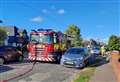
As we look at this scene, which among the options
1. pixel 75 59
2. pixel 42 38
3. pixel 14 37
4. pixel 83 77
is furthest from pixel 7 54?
pixel 14 37

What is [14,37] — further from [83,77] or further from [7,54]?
[83,77]

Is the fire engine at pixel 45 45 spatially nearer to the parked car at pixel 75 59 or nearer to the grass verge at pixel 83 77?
the parked car at pixel 75 59

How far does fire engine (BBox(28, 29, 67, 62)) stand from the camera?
27.5 m

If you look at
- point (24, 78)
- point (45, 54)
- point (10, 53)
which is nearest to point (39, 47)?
point (45, 54)

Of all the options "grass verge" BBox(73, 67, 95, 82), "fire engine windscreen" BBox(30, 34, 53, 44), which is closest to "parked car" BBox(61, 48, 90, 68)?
"fire engine windscreen" BBox(30, 34, 53, 44)

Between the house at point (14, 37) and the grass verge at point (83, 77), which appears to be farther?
the house at point (14, 37)

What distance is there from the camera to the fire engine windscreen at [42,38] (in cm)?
2750

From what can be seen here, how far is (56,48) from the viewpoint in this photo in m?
28.1

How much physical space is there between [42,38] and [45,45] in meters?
0.64

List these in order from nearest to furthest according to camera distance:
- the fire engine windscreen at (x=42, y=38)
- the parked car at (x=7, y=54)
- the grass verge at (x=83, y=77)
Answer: the grass verge at (x=83, y=77) < the parked car at (x=7, y=54) < the fire engine windscreen at (x=42, y=38)

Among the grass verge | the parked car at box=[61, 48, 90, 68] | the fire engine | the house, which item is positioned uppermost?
the house

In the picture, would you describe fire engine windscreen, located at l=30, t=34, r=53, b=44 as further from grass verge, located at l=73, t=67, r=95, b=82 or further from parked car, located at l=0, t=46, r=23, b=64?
grass verge, located at l=73, t=67, r=95, b=82

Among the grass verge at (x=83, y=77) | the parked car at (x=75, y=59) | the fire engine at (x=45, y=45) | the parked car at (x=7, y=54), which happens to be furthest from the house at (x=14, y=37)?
the grass verge at (x=83, y=77)

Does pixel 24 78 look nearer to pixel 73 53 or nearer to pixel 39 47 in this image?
pixel 73 53
